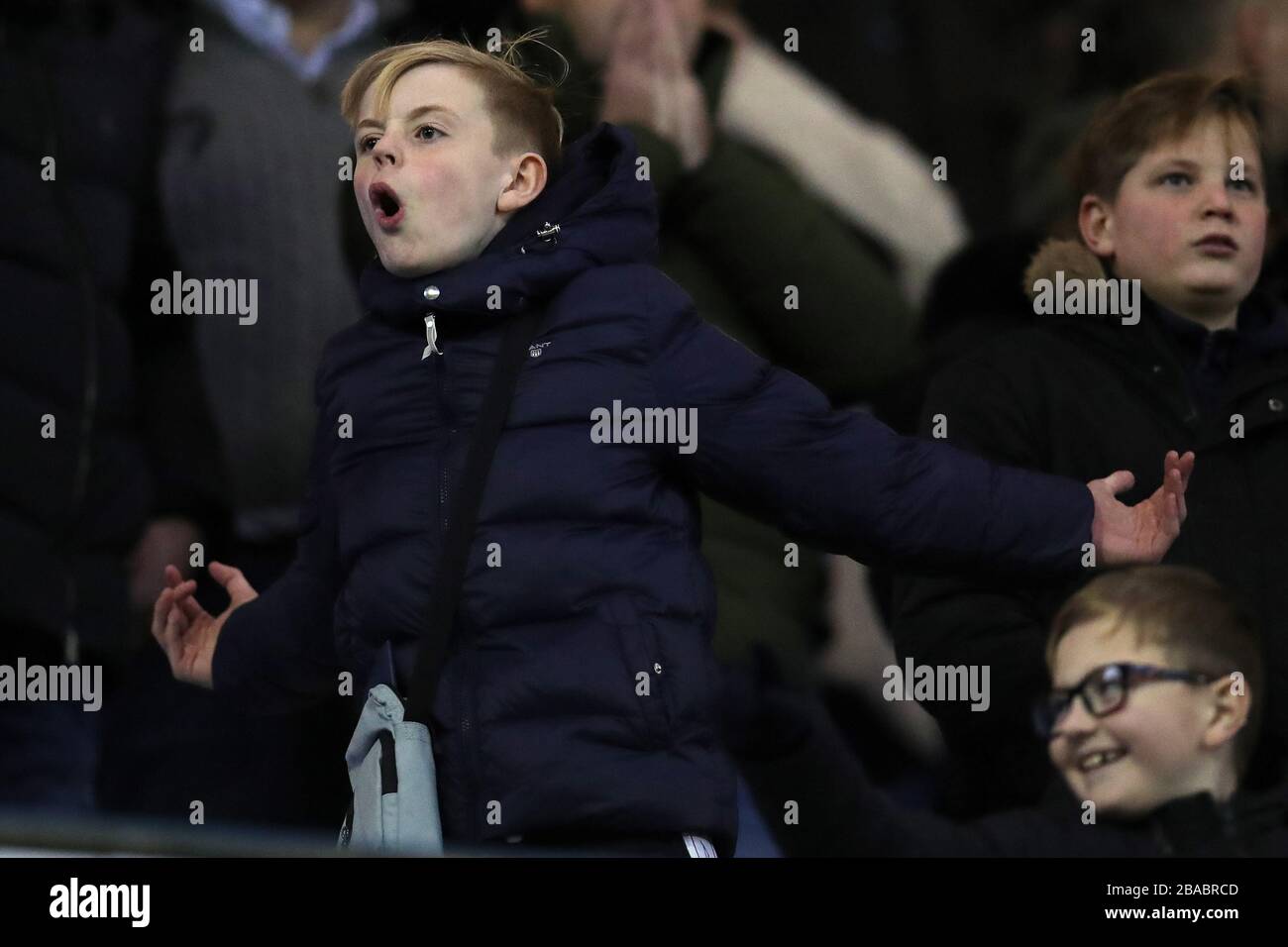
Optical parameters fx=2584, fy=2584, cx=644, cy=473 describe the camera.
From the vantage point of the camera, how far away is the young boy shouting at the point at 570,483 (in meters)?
3.31

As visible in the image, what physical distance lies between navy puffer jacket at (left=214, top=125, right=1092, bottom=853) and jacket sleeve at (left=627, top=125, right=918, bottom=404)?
80 cm

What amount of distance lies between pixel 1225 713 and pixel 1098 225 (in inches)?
32.1

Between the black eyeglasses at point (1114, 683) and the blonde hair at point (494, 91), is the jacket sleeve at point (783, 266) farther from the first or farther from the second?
the black eyeglasses at point (1114, 683)

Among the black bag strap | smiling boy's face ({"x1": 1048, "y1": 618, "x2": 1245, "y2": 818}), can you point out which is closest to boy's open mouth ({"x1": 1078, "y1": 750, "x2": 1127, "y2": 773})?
smiling boy's face ({"x1": 1048, "y1": 618, "x2": 1245, "y2": 818})

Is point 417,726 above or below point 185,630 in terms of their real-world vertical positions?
below

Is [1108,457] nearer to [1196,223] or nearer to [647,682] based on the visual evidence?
[1196,223]

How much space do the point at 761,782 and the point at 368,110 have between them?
1.08m

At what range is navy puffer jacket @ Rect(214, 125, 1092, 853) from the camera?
10.9ft

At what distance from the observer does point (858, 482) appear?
343 centimetres

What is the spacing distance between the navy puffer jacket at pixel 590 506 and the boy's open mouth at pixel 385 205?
0.09 metres

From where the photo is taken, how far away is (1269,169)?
4.16m

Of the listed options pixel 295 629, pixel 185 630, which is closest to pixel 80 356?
pixel 185 630
